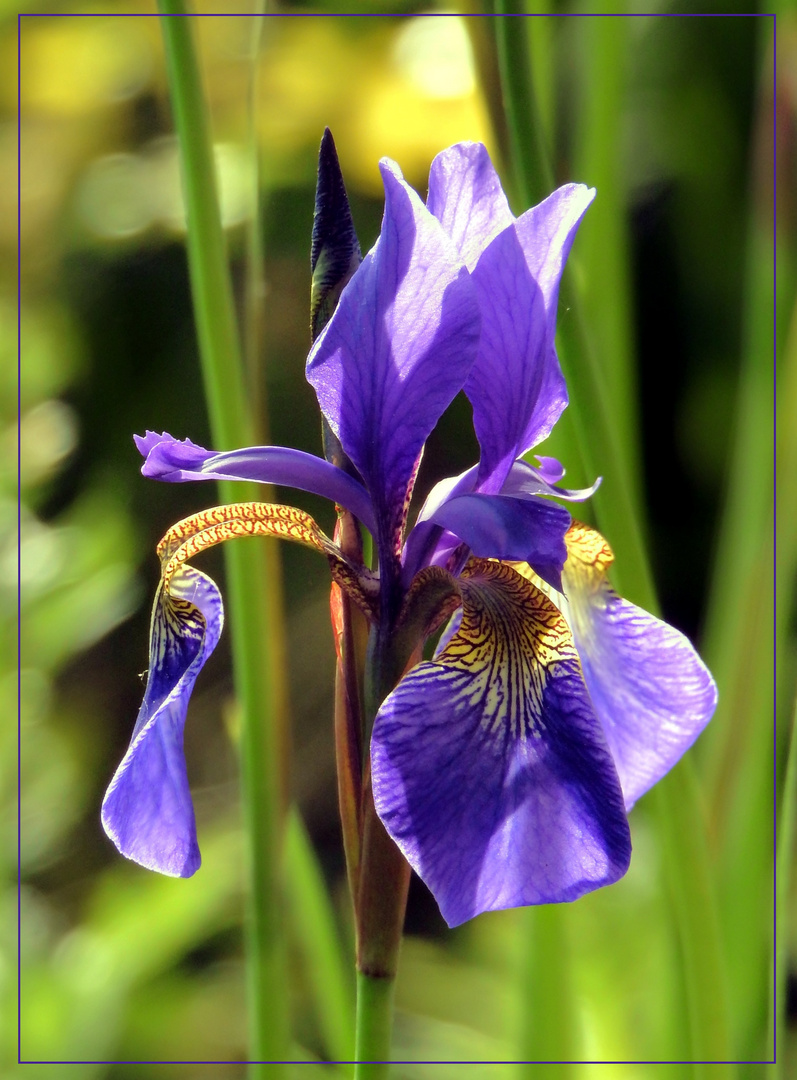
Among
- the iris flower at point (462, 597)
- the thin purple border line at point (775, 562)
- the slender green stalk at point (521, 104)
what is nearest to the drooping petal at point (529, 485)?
the iris flower at point (462, 597)

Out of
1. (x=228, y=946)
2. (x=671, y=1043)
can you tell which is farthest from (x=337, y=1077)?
(x=228, y=946)

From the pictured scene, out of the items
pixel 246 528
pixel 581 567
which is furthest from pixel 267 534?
pixel 581 567

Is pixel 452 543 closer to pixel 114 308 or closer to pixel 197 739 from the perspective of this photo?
pixel 197 739

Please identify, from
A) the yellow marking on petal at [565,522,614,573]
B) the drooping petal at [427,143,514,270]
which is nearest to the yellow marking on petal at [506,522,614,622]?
the yellow marking on petal at [565,522,614,573]

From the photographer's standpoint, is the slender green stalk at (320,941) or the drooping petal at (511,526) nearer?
the drooping petal at (511,526)

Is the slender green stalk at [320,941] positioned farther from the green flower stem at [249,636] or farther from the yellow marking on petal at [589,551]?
the yellow marking on petal at [589,551]

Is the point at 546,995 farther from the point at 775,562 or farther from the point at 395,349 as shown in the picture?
the point at 395,349
